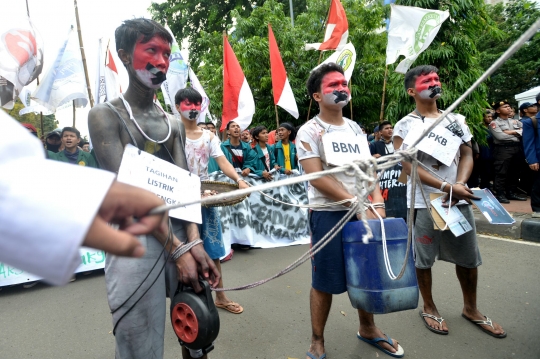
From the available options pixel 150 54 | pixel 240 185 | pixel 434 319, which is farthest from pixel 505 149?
pixel 150 54

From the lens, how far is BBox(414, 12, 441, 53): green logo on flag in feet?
18.1

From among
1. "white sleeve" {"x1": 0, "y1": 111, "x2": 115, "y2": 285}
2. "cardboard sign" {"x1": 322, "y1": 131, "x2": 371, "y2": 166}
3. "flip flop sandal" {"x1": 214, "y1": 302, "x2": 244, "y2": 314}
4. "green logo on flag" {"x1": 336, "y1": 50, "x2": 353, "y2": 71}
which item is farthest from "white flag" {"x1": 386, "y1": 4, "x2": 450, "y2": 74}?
"white sleeve" {"x1": 0, "y1": 111, "x2": 115, "y2": 285}

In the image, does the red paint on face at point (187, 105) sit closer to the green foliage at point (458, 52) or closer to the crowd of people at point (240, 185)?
the crowd of people at point (240, 185)

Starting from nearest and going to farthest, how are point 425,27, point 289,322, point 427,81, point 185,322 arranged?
point 185,322
point 427,81
point 289,322
point 425,27

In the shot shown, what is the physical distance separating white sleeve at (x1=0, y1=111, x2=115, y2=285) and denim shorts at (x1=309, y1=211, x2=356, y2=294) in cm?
175

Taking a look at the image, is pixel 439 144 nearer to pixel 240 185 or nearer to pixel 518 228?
pixel 240 185

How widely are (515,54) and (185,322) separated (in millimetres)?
15393

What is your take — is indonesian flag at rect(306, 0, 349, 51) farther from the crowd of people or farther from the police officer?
the crowd of people

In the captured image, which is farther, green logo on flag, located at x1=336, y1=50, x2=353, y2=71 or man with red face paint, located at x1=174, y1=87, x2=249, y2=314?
green logo on flag, located at x1=336, y1=50, x2=353, y2=71

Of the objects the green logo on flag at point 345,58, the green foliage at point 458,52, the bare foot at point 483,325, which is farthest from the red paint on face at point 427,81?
the green foliage at point 458,52

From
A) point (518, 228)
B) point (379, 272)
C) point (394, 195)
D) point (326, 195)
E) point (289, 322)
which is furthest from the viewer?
point (394, 195)

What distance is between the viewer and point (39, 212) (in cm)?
65

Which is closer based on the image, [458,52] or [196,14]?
[458,52]

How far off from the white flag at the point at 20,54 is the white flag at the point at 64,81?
2.60ft
